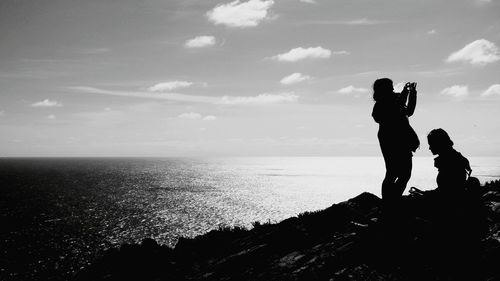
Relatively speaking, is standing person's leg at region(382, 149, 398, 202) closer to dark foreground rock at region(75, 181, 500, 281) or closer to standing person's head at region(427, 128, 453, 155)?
dark foreground rock at region(75, 181, 500, 281)

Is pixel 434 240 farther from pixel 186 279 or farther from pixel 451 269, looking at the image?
pixel 186 279

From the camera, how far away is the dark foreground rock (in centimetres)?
570

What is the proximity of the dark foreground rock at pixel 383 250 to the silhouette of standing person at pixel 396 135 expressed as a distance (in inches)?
19.1

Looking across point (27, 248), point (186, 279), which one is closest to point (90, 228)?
point (27, 248)

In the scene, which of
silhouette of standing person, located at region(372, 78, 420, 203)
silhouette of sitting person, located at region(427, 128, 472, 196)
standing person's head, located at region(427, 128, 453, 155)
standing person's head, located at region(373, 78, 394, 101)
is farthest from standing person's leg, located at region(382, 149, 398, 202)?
standing person's head, located at region(427, 128, 453, 155)

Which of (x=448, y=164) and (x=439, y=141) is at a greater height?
(x=439, y=141)

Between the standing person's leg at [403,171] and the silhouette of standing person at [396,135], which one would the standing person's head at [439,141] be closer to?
the silhouette of standing person at [396,135]

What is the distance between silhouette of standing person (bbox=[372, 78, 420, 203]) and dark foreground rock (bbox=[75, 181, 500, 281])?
48 cm

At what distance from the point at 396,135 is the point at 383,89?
964mm

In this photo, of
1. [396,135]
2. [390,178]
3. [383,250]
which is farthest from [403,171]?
[383,250]

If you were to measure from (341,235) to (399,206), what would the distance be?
98.7 inches

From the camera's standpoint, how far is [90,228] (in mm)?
57969

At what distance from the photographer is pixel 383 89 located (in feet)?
21.5

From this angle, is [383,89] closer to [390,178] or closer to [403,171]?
[403,171]
